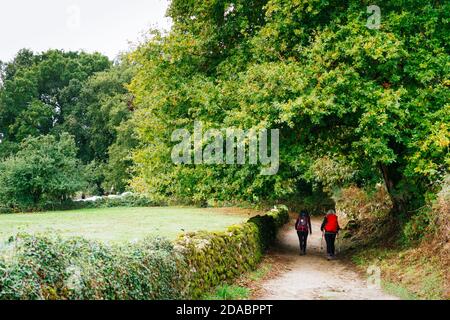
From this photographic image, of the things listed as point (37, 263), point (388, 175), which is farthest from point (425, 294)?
point (37, 263)

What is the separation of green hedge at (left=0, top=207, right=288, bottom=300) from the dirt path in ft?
4.78

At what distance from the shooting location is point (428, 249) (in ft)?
40.7

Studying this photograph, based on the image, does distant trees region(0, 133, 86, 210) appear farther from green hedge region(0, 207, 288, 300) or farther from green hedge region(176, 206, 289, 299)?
green hedge region(0, 207, 288, 300)

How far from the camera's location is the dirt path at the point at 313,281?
1073 cm

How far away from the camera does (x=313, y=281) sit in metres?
12.7

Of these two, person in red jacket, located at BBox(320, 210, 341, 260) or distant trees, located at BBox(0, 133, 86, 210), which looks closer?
person in red jacket, located at BBox(320, 210, 341, 260)

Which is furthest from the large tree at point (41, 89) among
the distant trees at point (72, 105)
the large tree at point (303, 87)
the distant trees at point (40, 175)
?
the large tree at point (303, 87)

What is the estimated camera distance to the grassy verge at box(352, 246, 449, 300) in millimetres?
10156

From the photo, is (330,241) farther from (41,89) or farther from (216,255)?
(41,89)

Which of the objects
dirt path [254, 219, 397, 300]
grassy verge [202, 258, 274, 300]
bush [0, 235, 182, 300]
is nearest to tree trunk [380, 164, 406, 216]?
dirt path [254, 219, 397, 300]

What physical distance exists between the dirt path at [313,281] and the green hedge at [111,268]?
1.46 metres

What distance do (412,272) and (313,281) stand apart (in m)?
2.65

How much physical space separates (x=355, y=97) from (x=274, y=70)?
259 centimetres
